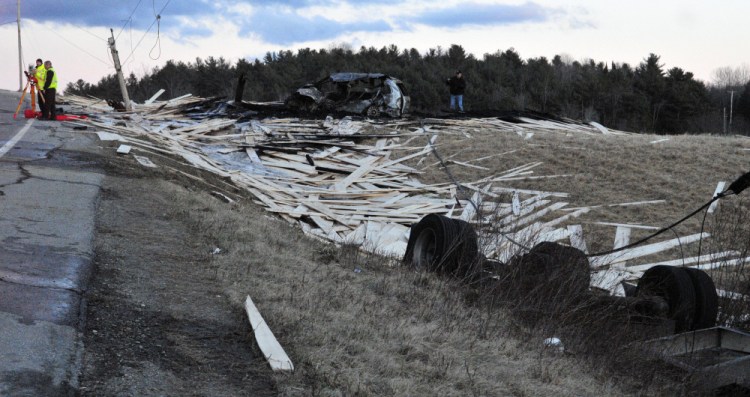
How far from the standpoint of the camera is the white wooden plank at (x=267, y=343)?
504 centimetres

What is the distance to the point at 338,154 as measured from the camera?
21078 millimetres

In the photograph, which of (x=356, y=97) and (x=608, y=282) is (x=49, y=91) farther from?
(x=608, y=282)

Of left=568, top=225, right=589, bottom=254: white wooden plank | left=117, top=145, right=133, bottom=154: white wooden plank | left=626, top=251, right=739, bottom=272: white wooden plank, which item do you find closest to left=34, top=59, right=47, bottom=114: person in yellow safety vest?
left=117, top=145, right=133, bottom=154: white wooden plank

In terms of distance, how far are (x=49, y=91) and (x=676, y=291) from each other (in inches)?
740

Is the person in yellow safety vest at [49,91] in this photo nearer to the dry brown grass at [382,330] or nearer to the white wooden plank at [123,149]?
the white wooden plank at [123,149]

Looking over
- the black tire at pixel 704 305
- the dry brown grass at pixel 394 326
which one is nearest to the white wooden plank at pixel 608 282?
the black tire at pixel 704 305

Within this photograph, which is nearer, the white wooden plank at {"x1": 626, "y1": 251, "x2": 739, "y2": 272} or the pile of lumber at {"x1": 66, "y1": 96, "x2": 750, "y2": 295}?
the white wooden plank at {"x1": 626, "y1": 251, "x2": 739, "y2": 272}

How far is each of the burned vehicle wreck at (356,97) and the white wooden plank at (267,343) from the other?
2091 centimetres

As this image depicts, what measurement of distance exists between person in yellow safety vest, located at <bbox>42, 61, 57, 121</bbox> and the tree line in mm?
24180

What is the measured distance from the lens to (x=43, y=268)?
21.3ft

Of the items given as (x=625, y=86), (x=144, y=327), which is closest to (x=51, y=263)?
(x=144, y=327)

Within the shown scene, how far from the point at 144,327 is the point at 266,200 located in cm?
1026

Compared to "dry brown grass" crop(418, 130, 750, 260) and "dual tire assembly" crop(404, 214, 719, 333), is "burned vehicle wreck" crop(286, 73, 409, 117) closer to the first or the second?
"dry brown grass" crop(418, 130, 750, 260)

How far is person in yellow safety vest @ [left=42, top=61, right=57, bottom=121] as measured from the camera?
21.8 meters
